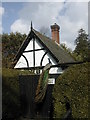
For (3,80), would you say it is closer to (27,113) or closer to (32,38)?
(27,113)

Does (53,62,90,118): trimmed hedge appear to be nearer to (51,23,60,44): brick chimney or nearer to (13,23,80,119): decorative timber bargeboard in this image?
(13,23,80,119): decorative timber bargeboard

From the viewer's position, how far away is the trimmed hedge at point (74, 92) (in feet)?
14.9

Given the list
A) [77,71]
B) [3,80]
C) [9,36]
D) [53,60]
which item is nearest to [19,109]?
[3,80]

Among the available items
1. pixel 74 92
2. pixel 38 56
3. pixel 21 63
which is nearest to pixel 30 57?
pixel 38 56

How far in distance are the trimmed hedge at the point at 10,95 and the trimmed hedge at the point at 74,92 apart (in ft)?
12.3

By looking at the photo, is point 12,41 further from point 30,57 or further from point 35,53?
point 35,53

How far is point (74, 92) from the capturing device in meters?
4.66

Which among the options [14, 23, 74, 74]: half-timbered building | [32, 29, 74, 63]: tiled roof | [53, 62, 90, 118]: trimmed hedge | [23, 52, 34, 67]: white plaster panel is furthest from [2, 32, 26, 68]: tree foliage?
[53, 62, 90, 118]: trimmed hedge

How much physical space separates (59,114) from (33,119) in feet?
15.0

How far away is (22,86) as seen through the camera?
32.4 feet

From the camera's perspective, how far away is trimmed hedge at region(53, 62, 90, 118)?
4.54 m

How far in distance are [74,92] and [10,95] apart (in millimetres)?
4424

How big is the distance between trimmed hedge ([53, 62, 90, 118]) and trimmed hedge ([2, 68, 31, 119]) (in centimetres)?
375

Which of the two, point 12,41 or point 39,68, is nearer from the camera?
point 39,68
